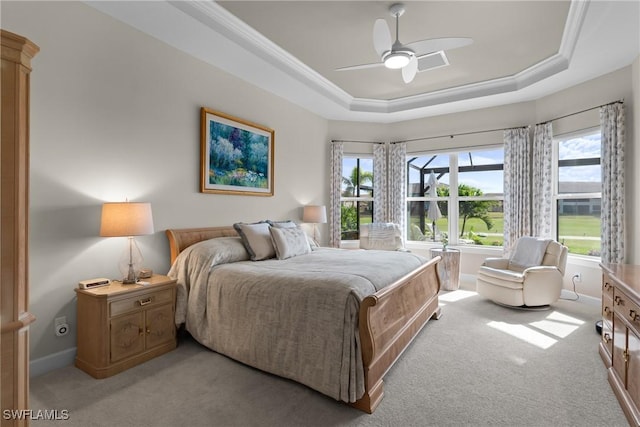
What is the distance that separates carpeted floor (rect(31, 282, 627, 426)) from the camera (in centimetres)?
195

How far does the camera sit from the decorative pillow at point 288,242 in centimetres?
345

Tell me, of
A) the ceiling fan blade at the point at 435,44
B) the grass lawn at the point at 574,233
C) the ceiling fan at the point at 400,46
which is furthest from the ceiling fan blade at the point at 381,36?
the grass lawn at the point at 574,233

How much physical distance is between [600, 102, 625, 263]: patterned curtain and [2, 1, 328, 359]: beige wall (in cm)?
469

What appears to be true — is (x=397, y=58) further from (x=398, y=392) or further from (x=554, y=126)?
(x=554, y=126)

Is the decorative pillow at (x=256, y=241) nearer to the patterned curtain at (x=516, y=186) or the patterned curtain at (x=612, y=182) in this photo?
the patterned curtain at (x=516, y=186)

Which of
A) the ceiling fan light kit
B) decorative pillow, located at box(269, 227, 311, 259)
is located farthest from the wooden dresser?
decorative pillow, located at box(269, 227, 311, 259)

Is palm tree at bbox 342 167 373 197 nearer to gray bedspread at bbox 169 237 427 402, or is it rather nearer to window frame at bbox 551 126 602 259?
window frame at bbox 551 126 602 259

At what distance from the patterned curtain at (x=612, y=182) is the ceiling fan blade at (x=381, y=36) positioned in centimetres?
307

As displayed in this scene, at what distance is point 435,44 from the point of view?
2.84 m

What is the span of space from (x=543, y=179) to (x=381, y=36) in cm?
356

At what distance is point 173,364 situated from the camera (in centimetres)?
261

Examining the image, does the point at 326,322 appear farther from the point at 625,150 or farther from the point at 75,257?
the point at 625,150

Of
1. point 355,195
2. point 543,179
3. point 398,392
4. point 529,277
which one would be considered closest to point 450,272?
point 529,277

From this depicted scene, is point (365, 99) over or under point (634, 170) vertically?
over
